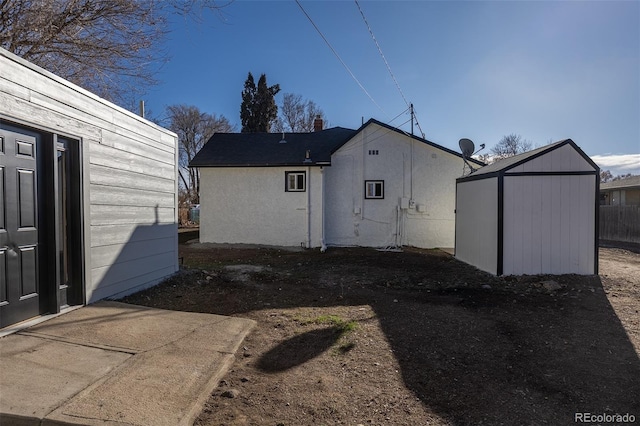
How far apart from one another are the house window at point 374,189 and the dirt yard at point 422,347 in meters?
6.27

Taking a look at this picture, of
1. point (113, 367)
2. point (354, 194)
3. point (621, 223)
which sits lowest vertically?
point (113, 367)

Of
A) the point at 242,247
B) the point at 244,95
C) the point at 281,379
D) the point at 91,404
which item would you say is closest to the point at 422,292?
the point at 281,379

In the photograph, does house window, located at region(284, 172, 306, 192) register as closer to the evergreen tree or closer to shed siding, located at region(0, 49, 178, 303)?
shed siding, located at region(0, 49, 178, 303)

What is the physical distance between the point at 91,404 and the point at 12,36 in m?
8.11

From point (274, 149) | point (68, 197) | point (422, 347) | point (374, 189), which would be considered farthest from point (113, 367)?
point (274, 149)

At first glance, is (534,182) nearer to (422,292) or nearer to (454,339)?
(422,292)

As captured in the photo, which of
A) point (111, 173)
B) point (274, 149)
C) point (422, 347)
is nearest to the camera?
point (422, 347)

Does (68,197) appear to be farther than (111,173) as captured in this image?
No

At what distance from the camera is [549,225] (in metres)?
8.02

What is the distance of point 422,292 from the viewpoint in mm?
6938

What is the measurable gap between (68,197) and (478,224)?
8390 mm

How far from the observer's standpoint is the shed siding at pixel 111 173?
13.0 ft

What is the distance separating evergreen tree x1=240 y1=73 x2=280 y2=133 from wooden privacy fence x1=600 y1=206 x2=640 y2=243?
24385mm

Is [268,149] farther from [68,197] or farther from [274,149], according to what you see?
[68,197]
